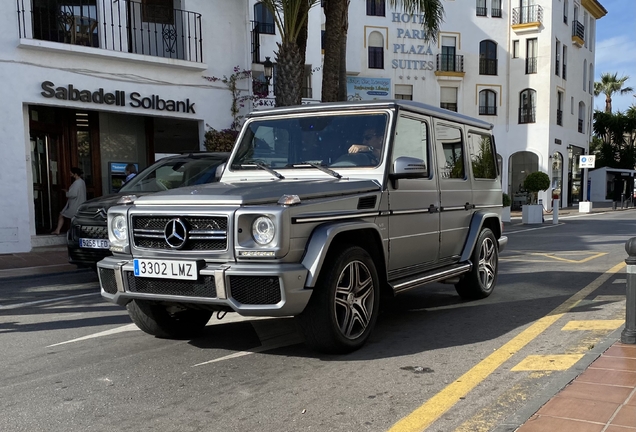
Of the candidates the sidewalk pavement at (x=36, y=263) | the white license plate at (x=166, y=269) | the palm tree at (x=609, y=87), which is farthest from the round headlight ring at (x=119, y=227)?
the palm tree at (x=609, y=87)

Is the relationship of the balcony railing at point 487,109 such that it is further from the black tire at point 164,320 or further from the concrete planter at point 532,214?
the black tire at point 164,320

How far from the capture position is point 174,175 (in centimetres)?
934

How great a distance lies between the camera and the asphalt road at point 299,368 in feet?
11.5

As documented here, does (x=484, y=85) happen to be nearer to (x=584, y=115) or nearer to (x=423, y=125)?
(x=584, y=115)

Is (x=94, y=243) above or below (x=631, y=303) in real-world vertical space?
above

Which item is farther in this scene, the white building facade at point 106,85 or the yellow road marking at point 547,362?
the white building facade at point 106,85

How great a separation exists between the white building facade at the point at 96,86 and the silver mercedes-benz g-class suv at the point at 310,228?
9.79 m

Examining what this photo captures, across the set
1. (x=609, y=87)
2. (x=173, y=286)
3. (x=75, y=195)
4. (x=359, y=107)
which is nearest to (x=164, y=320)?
(x=173, y=286)

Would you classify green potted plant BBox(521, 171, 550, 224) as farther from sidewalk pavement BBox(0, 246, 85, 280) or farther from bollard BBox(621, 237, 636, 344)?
bollard BBox(621, 237, 636, 344)

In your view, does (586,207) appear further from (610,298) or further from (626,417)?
(626,417)

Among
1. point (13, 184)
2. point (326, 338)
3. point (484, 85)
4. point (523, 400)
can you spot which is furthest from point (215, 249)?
point (484, 85)

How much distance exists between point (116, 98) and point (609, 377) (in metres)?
13.7

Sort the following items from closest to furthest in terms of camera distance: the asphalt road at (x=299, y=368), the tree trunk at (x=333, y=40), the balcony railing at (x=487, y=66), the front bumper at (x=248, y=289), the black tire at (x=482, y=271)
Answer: the asphalt road at (x=299, y=368)
the front bumper at (x=248, y=289)
the black tire at (x=482, y=271)
the tree trunk at (x=333, y=40)
the balcony railing at (x=487, y=66)

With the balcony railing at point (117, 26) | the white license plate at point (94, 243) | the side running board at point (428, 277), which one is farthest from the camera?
the balcony railing at point (117, 26)
